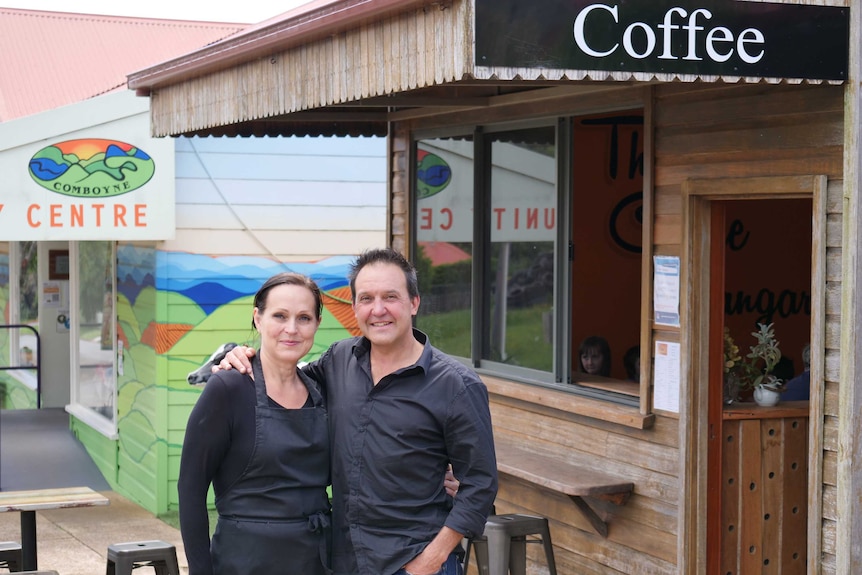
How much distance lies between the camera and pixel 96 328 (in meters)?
11.5

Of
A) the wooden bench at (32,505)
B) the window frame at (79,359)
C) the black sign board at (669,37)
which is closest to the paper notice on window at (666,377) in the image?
the black sign board at (669,37)

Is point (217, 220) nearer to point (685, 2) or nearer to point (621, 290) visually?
point (621, 290)

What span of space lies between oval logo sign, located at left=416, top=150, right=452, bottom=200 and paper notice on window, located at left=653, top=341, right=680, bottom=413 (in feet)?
7.54

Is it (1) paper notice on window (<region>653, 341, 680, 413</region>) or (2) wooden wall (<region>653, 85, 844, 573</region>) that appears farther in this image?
(1) paper notice on window (<region>653, 341, 680, 413</region>)

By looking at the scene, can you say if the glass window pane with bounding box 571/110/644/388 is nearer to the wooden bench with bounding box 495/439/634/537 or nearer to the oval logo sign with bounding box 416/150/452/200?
the oval logo sign with bounding box 416/150/452/200

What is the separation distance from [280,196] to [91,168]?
1.75 meters

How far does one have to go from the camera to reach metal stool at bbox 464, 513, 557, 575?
5418 mm

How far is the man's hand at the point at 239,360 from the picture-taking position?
138 inches

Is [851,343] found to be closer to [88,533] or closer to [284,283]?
[284,283]

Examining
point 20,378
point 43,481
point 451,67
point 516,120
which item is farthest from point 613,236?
point 20,378

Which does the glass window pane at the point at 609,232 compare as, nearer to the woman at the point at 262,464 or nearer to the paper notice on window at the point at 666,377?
the paper notice on window at the point at 666,377

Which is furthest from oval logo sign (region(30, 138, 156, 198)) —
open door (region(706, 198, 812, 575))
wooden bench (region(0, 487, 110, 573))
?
open door (region(706, 198, 812, 575))

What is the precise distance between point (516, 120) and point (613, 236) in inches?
76.2

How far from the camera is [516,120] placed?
6.56 metres
